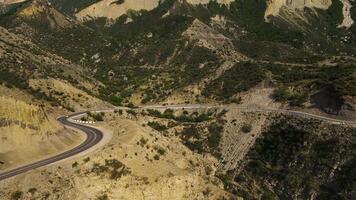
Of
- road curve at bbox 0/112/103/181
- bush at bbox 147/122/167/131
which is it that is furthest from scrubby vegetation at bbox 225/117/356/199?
road curve at bbox 0/112/103/181

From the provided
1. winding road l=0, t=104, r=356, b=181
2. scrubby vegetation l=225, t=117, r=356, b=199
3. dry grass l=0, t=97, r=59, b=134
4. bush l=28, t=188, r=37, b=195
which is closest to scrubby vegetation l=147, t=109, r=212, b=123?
winding road l=0, t=104, r=356, b=181

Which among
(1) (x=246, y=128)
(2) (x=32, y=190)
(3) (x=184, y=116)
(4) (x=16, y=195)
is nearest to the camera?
(4) (x=16, y=195)

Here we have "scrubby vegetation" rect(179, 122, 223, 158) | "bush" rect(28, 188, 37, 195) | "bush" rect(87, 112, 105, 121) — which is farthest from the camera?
"bush" rect(87, 112, 105, 121)

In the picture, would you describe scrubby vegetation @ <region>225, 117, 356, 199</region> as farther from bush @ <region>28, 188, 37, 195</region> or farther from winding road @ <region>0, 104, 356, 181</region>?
bush @ <region>28, 188, 37, 195</region>

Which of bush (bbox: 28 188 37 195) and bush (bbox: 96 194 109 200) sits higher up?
bush (bbox: 28 188 37 195)

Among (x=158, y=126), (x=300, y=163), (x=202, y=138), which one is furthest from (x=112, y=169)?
(x=202, y=138)

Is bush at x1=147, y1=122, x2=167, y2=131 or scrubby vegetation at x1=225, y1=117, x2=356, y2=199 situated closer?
scrubby vegetation at x1=225, y1=117, x2=356, y2=199

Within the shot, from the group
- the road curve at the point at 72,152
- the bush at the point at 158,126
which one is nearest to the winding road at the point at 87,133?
the road curve at the point at 72,152

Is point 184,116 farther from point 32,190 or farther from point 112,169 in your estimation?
point 32,190

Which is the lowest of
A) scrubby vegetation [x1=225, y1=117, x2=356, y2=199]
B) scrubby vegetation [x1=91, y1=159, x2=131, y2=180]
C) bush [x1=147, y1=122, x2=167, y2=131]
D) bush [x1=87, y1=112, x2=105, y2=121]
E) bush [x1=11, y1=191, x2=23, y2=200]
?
scrubby vegetation [x1=225, y1=117, x2=356, y2=199]

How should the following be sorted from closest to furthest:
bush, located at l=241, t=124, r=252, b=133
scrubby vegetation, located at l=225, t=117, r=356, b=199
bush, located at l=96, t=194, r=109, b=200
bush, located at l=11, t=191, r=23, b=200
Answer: bush, located at l=11, t=191, r=23, b=200 < bush, located at l=96, t=194, r=109, b=200 < scrubby vegetation, located at l=225, t=117, r=356, b=199 < bush, located at l=241, t=124, r=252, b=133

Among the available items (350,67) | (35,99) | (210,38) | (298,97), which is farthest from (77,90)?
(210,38)
